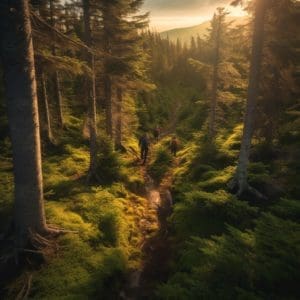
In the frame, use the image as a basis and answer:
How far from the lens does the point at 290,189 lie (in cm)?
1140

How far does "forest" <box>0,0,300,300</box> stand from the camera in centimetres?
645

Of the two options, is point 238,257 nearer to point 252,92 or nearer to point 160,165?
point 252,92

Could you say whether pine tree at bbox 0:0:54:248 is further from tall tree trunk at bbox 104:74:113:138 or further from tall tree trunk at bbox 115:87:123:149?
tall tree trunk at bbox 115:87:123:149

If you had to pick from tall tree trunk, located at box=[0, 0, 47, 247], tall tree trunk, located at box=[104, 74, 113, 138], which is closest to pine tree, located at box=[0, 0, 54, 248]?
tall tree trunk, located at box=[0, 0, 47, 247]

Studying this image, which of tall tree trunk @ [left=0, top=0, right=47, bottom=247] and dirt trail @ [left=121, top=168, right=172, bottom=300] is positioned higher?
tall tree trunk @ [left=0, top=0, right=47, bottom=247]

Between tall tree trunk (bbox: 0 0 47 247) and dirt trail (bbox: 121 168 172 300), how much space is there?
133 inches

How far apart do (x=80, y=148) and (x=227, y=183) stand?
10.6 m

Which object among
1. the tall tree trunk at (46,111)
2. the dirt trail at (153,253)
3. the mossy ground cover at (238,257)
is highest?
the tall tree trunk at (46,111)

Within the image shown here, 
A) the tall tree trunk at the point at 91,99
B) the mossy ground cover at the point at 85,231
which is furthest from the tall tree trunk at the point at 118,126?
the tall tree trunk at the point at 91,99

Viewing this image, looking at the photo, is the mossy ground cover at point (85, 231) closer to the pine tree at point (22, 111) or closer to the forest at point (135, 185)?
the forest at point (135, 185)

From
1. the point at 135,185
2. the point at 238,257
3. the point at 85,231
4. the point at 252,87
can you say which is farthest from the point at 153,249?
the point at 252,87

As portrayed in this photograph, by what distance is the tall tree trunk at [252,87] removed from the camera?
1117 cm

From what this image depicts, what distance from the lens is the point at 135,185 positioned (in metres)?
15.5

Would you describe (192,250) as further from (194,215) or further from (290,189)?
(290,189)
